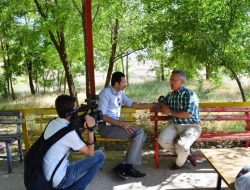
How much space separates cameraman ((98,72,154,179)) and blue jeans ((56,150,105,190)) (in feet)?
A: 3.84

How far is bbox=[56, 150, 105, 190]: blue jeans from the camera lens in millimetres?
3831

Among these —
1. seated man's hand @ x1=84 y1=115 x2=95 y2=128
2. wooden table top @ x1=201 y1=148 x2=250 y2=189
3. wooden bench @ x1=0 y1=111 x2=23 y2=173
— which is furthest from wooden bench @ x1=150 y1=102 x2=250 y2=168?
wooden bench @ x1=0 y1=111 x2=23 y2=173

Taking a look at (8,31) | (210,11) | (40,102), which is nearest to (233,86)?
(40,102)

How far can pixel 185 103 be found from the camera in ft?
18.2

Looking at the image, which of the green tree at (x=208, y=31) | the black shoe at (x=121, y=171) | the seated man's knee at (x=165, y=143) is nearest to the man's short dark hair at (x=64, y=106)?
the black shoe at (x=121, y=171)

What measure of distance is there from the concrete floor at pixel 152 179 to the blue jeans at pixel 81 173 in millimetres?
995

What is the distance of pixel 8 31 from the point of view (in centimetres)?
1644

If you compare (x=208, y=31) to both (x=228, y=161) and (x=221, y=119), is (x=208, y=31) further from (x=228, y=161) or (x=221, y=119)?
(x=228, y=161)

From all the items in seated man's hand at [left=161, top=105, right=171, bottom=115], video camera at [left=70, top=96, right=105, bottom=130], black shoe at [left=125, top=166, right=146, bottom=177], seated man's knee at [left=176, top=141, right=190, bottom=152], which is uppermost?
video camera at [left=70, top=96, right=105, bottom=130]

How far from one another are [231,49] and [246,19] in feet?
2.14

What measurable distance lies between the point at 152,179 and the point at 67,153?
195 centimetres

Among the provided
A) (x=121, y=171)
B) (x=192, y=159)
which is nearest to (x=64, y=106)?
(x=121, y=171)

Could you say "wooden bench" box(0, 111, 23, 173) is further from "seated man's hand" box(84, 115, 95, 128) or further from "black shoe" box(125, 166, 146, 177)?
"seated man's hand" box(84, 115, 95, 128)

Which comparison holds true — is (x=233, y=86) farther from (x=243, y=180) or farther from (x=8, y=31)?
(x=243, y=180)
